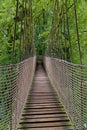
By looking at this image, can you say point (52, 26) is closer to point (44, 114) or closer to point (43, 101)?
point (43, 101)

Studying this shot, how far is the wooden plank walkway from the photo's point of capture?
3904 mm

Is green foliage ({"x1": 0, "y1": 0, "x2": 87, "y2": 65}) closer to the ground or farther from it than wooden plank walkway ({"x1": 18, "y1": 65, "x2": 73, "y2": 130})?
farther from it

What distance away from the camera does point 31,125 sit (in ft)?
13.1

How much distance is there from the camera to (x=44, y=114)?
14.9 ft

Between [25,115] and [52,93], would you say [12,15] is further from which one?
[25,115]

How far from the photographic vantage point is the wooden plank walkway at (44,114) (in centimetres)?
390

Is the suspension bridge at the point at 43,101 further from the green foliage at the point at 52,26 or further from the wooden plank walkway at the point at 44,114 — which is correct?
the green foliage at the point at 52,26

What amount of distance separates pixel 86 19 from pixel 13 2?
2.32m

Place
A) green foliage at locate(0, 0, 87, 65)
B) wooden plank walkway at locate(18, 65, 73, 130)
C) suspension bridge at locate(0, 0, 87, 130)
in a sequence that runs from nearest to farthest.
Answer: suspension bridge at locate(0, 0, 87, 130)
wooden plank walkway at locate(18, 65, 73, 130)
green foliage at locate(0, 0, 87, 65)

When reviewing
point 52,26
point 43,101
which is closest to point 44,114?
point 43,101

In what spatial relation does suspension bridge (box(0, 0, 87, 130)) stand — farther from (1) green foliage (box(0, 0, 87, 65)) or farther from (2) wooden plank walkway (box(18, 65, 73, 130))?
(1) green foliage (box(0, 0, 87, 65))

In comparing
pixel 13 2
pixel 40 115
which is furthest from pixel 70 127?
pixel 13 2

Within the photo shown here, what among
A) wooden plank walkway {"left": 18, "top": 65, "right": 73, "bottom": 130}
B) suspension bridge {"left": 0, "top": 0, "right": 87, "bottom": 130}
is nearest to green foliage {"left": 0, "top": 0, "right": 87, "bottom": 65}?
suspension bridge {"left": 0, "top": 0, "right": 87, "bottom": 130}

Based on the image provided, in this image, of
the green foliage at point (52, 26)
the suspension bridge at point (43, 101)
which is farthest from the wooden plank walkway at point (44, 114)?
the green foliage at point (52, 26)
